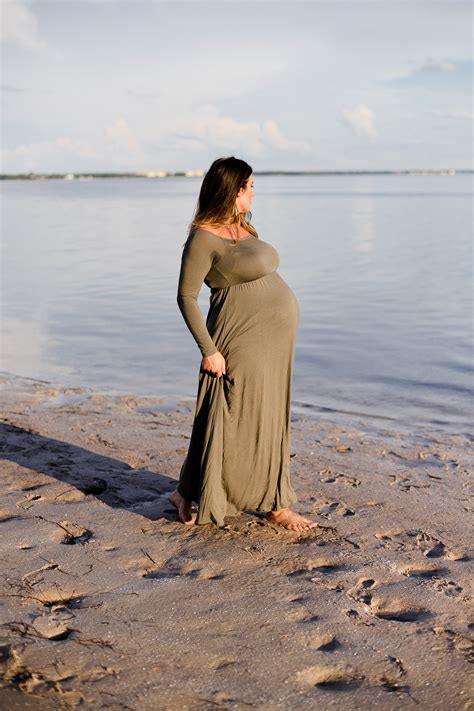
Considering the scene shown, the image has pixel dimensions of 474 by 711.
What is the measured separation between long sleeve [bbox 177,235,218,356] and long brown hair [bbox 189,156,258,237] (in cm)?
11

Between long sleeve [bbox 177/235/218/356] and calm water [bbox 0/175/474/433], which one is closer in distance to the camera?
long sleeve [bbox 177/235/218/356]

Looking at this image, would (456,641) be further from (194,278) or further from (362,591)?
(194,278)

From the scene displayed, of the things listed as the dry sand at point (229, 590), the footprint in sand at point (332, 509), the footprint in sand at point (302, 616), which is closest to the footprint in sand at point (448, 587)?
the dry sand at point (229, 590)

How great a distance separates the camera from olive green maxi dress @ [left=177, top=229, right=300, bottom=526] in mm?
4375

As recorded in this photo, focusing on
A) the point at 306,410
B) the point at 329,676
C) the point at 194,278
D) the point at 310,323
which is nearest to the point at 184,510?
the point at 194,278

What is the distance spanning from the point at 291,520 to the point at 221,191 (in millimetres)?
1864

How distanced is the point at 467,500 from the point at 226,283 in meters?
2.27

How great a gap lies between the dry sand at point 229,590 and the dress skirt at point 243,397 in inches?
10.8

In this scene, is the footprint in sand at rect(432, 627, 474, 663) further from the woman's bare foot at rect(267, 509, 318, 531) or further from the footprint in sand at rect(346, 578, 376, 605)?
the woman's bare foot at rect(267, 509, 318, 531)

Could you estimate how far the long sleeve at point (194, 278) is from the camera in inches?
170

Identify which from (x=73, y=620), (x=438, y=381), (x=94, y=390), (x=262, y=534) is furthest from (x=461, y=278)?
(x=73, y=620)

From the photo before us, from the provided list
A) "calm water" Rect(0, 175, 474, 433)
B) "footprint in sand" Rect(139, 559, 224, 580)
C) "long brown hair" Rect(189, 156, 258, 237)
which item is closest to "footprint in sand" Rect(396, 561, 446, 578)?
"footprint in sand" Rect(139, 559, 224, 580)

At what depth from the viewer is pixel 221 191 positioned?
432 centimetres

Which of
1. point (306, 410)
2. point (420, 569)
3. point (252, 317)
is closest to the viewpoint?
point (420, 569)
